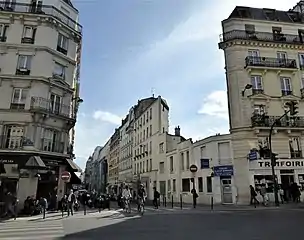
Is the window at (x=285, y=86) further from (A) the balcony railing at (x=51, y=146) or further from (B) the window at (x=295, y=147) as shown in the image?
(A) the balcony railing at (x=51, y=146)

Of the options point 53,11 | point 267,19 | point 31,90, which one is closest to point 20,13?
point 53,11

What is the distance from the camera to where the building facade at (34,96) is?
2119 cm

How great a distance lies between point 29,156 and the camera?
21.0m

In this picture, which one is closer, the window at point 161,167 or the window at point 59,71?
the window at point 59,71

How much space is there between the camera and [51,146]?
23469mm

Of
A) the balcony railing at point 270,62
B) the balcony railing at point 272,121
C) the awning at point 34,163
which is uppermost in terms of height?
the balcony railing at point 270,62

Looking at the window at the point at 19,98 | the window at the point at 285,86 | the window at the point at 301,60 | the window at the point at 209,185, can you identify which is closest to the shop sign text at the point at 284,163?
the window at the point at 209,185

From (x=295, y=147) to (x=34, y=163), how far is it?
Result: 74.9 feet

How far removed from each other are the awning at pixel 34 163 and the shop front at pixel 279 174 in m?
17.6

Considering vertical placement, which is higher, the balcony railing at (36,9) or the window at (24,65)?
the balcony railing at (36,9)

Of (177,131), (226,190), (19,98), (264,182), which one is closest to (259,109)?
(264,182)

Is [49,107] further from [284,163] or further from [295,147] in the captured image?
[295,147]

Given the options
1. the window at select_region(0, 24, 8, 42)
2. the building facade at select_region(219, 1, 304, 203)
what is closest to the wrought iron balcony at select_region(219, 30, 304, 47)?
the building facade at select_region(219, 1, 304, 203)

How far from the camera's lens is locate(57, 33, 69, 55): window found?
25.8m
